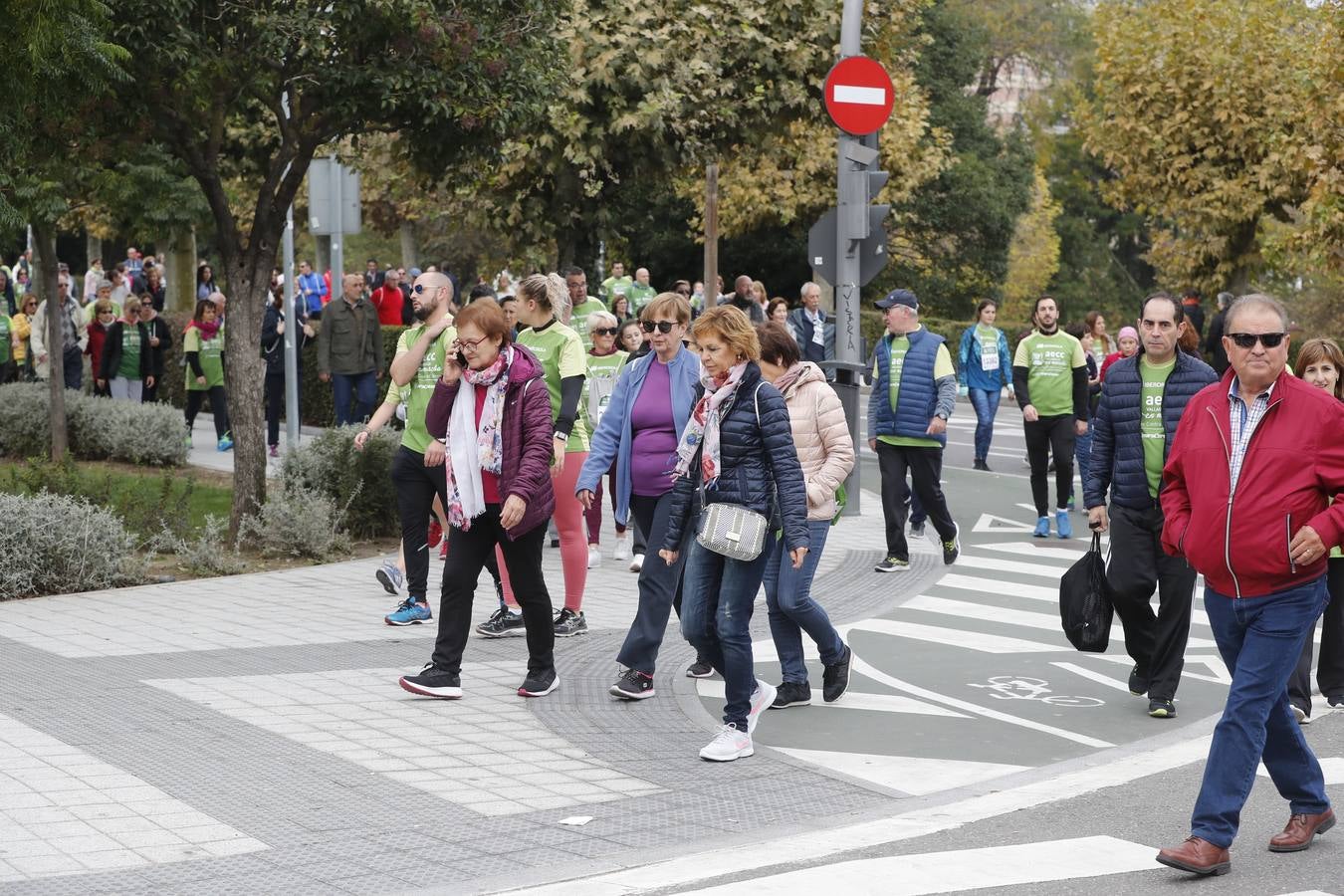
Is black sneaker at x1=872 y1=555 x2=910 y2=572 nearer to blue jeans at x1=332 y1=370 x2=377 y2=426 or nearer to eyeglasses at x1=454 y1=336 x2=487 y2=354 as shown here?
eyeglasses at x1=454 y1=336 x2=487 y2=354

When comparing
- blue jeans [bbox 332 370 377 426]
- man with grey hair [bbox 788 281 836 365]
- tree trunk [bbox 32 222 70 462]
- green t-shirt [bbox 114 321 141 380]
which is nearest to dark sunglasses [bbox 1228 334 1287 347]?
blue jeans [bbox 332 370 377 426]

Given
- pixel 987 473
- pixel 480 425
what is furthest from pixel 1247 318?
pixel 987 473

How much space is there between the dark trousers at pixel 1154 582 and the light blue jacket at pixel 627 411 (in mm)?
2042

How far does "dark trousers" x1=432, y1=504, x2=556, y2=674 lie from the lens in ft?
26.9

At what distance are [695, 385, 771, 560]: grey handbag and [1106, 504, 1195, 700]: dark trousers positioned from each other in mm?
1932

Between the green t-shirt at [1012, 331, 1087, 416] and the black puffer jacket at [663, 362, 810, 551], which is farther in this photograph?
the green t-shirt at [1012, 331, 1087, 416]

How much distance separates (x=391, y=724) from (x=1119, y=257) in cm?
6788

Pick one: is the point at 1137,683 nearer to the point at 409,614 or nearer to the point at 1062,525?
the point at 409,614

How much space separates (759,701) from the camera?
7.62m

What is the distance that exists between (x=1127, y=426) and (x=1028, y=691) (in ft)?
4.77

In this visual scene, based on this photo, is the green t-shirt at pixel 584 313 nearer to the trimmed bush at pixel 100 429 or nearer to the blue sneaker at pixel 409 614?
the blue sneaker at pixel 409 614

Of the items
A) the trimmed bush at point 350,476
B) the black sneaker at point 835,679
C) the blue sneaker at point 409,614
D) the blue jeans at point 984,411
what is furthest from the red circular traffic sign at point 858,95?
the black sneaker at point 835,679

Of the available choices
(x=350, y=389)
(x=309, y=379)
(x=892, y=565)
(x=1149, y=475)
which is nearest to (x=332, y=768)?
(x=1149, y=475)

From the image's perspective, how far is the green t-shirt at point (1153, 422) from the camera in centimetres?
818
